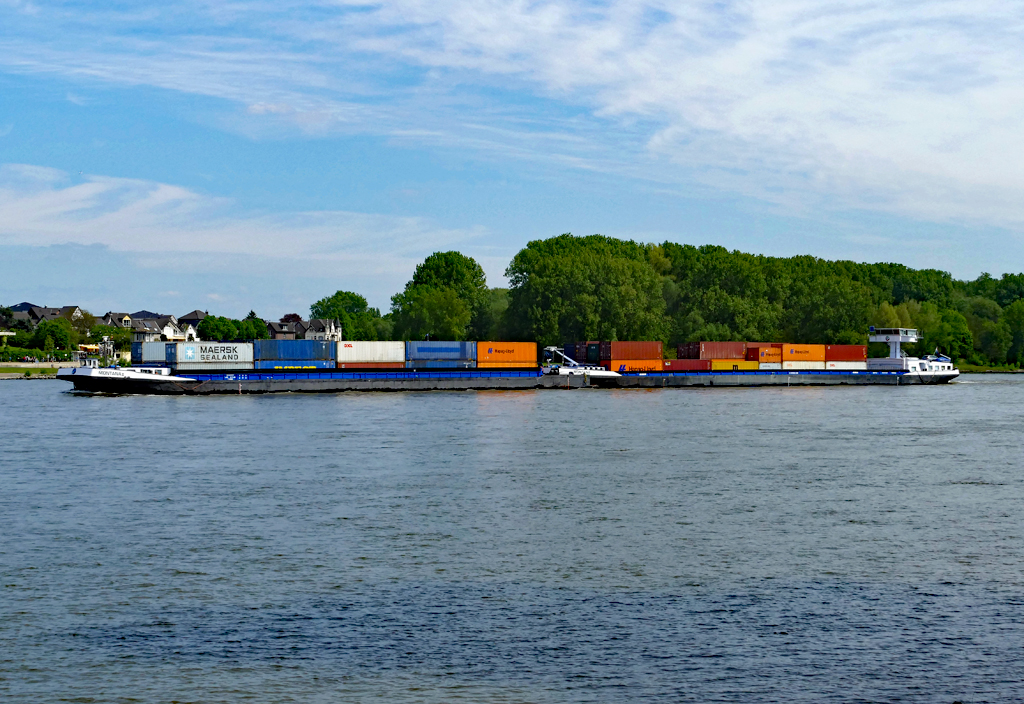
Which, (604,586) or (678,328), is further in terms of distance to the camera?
(678,328)

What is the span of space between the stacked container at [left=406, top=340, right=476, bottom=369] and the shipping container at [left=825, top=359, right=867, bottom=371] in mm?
54638

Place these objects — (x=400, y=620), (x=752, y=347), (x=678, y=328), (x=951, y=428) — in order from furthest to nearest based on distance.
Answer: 1. (x=678, y=328)
2. (x=752, y=347)
3. (x=951, y=428)
4. (x=400, y=620)

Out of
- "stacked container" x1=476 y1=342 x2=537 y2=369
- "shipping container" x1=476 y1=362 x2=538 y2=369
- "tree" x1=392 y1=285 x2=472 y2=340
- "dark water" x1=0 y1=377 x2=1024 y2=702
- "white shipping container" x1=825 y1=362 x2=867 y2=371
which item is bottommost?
"dark water" x1=0 y1=377 x2=1024 y2=702

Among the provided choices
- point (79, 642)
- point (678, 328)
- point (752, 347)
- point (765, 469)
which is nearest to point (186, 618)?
point (79, 642)

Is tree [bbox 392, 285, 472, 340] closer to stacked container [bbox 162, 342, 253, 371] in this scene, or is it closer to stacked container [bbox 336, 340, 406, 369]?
stacked container [bbox 336, 340, 406, 369]

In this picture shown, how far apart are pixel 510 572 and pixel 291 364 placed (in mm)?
88359

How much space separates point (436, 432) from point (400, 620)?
41168mm

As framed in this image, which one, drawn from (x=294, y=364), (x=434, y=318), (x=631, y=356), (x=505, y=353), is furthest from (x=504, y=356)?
(x=434, y=318)

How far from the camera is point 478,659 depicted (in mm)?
18828

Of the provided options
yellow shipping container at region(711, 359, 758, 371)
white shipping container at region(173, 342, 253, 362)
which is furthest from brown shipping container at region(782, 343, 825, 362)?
white shipping container at region(173, 342, 253, 362)

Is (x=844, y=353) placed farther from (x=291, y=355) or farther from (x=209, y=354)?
(x=209, y=354)

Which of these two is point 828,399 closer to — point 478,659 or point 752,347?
point 752,347

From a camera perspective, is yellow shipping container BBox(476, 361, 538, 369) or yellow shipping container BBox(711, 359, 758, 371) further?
yellow shipping container BBox(711, 359, 758, 371)

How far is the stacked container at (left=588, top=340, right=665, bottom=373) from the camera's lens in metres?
130
